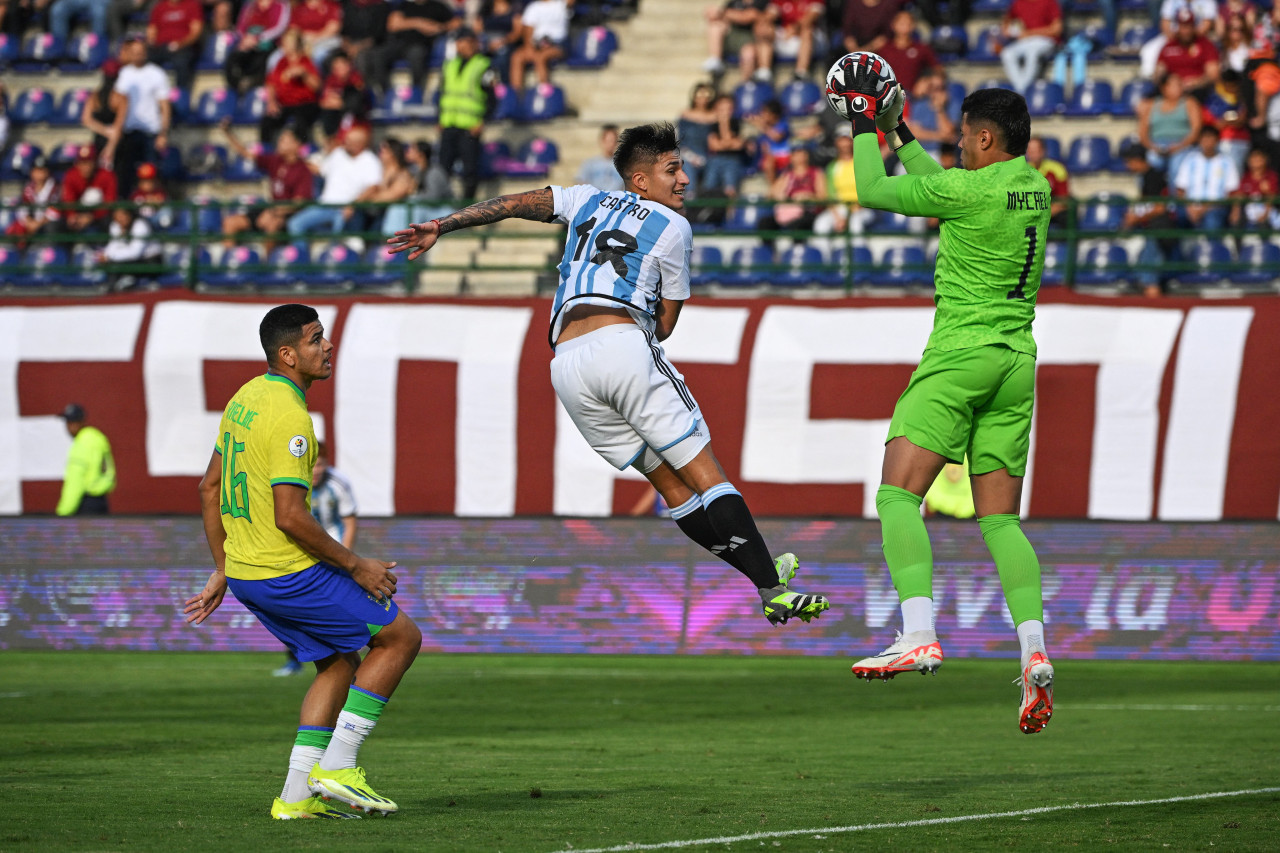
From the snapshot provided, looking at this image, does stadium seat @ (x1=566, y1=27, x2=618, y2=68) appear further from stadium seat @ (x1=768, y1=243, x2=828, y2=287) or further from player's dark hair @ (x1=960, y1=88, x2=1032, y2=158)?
player's dark hair @ (x1=960, y1=88, x2=1032, y2=158)

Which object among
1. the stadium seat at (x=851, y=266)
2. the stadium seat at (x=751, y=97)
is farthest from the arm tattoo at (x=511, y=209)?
the stadium seat at (x=751, y=97)

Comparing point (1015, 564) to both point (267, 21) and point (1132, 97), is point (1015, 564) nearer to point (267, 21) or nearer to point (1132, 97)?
point (1132, 97)

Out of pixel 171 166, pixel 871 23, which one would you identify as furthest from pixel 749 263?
pixel 171 166

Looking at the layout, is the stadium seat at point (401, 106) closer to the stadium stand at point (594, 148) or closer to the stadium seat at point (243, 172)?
the stadium stand at point (594, 148)

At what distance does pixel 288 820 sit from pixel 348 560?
3.56 ft

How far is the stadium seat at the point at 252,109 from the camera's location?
22.3 meters

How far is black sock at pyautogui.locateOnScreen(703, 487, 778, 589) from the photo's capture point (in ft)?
24.4

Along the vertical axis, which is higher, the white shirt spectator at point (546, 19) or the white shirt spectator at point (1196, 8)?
the white shirt spectator at point (1196, 8)

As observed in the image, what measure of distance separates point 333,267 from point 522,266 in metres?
2.09

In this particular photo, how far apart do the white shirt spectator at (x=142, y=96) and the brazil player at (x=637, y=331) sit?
15340mm

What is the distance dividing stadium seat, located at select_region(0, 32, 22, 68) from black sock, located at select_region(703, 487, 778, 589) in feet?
63.9

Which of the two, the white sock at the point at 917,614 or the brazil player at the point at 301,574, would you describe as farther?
the white sock at the point at 917,614

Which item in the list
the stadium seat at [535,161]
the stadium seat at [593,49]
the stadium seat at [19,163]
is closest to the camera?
the stadium seat at [535,161]

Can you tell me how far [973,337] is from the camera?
23.8 feet
